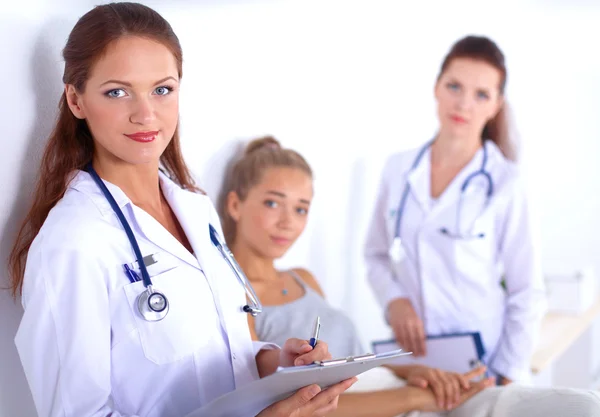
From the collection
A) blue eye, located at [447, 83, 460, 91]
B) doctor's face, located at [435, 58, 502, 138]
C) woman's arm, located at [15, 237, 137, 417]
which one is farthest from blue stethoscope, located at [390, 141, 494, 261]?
woman's arm, located at [15, 237, 137, 417]

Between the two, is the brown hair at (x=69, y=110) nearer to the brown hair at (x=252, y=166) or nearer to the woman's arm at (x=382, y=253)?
the brown hair at (x=252, y=166)

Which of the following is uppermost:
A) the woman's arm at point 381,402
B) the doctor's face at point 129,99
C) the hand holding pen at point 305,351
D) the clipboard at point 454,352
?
the doctor's face at point 129,99

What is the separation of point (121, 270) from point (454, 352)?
53.3 inches

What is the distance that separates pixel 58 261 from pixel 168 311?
0.21 meters

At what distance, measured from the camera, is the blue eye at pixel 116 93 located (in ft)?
4.16

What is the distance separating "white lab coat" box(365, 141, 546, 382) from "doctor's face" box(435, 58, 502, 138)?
11cm

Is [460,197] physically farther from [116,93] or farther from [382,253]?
[116,93]

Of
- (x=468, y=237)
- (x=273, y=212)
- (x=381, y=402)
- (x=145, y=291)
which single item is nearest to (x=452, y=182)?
(x=468, y=237)

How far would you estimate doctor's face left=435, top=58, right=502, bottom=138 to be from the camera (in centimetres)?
234

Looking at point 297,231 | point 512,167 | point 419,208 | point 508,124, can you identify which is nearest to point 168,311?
point 297,231

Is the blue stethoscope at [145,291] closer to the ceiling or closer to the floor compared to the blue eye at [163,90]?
closer to the floor

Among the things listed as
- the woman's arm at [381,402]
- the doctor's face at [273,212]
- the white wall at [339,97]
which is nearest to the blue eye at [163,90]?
the white wall at [339,97]

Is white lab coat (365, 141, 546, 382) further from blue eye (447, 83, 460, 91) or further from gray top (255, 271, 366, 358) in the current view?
gray top (255, 271, 366, 358)

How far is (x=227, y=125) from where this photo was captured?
6.97ft
